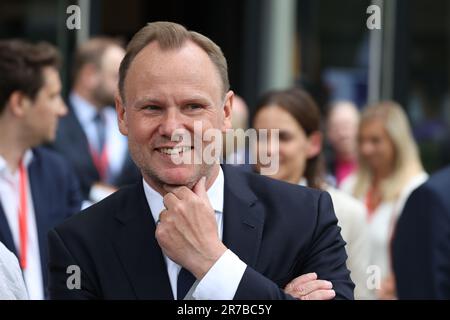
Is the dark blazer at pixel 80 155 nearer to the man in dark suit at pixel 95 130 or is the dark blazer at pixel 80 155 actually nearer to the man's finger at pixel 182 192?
the man in dark suit at pixel 95 130

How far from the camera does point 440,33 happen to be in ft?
37.0

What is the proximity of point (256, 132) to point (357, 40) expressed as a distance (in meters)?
5.75

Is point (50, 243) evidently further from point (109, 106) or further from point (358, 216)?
point (109, 106)

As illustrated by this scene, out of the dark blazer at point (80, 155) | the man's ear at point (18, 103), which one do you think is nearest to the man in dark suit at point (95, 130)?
the dark blazer at point (80, 155)

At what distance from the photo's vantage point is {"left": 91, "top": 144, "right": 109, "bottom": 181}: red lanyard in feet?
23.2

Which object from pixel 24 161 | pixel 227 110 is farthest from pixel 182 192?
pixel 24 161

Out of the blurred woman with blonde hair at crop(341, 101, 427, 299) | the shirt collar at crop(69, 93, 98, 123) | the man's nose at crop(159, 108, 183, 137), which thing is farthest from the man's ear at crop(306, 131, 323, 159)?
the man's nose at crop(159, 108, 183, 137)

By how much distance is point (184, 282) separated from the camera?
9.04 feet

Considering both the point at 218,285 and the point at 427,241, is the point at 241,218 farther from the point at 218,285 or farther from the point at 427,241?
the point at 427,241

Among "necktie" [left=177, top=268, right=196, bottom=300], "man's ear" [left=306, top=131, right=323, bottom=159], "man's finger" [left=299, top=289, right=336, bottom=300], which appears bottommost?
"man's ear" [left=306, top=131, right=323, bottom=159]

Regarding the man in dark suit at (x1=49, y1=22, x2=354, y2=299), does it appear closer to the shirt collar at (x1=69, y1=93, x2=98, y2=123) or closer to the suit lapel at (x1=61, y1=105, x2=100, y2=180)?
the suit lapel at (x1=61, y1=105, x2=100, y2=180)

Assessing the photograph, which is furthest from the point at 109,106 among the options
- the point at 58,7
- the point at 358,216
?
the point at 358,216

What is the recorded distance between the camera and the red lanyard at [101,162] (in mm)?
7066

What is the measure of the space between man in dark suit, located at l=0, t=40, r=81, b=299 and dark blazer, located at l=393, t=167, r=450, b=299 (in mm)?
1695
